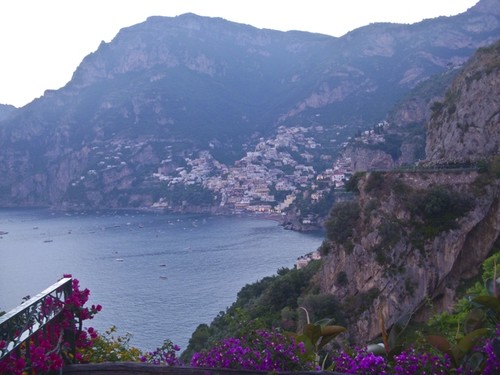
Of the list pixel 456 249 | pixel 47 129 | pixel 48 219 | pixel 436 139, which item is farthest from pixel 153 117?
pixel 456 249

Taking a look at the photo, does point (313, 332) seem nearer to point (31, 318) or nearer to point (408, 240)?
point (31, 318)

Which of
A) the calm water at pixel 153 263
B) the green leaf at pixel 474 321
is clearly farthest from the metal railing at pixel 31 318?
the calm water at pixel 153 263

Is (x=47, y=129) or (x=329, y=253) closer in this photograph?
(x=329, y=253)

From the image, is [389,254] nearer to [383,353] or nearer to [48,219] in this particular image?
[383,353]

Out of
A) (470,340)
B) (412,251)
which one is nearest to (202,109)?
(412,251)

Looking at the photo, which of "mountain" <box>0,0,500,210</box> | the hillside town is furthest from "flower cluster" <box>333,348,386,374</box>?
"mountain" <box>0,0,500,210</box>

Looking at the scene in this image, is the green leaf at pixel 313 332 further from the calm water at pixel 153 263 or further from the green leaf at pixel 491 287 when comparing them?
the calm water at pixel 153 263
